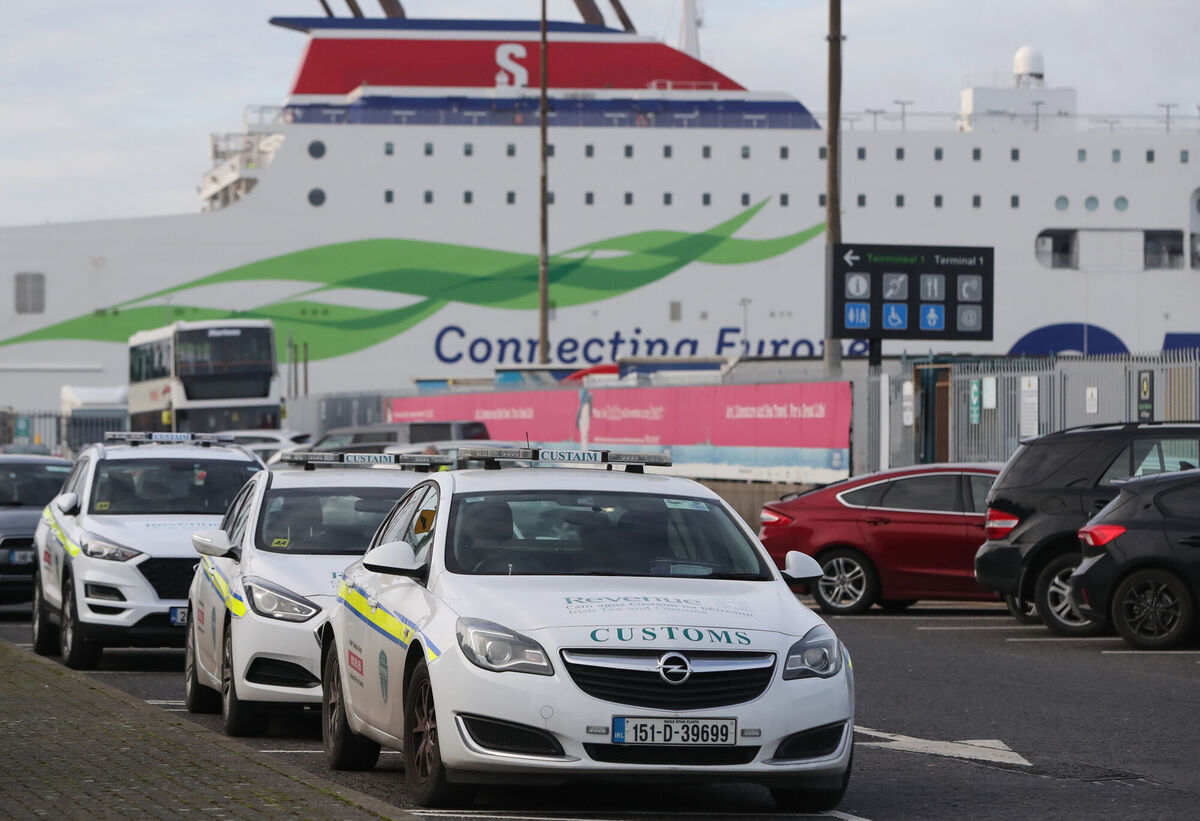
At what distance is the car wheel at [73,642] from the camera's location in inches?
511

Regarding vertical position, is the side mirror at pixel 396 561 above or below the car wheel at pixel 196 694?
above

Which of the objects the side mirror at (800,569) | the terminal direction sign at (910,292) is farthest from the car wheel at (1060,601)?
the terminal direction sign at (910,292)

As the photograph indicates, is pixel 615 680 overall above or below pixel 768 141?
below

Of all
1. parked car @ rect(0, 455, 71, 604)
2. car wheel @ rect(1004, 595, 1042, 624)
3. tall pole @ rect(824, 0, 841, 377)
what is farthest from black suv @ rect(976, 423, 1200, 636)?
tall pole @ rect(824, 0, 841, 377)

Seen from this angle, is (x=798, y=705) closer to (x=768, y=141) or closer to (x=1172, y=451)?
(x=1172, y=451)

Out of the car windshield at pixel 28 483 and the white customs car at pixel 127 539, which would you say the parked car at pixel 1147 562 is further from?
the car windshield at pixel 28 483

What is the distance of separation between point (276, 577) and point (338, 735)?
1.64 m

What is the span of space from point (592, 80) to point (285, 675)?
2328 inches

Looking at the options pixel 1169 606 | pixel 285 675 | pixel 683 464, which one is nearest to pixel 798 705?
pixel 285 675

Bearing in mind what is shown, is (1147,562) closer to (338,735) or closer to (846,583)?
(846,583)

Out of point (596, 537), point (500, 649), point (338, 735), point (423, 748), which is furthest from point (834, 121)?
point (500, 649)

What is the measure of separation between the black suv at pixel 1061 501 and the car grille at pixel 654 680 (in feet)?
30.0

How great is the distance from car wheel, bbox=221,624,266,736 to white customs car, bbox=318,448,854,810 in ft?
5.99

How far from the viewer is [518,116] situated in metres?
67.1
